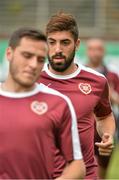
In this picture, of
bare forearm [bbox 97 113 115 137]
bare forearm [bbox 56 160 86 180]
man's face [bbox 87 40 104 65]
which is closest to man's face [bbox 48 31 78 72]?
bare forearm [bbox 97 113 115 137]

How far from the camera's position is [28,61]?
5453 mm

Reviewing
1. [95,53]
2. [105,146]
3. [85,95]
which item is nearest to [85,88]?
[85,95]

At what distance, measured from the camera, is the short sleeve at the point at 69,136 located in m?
5.51

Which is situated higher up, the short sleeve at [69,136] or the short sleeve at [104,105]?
the short sleeve at [69,136]

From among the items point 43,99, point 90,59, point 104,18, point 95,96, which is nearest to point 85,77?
point 95,96

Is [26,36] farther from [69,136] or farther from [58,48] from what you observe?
[58,48]

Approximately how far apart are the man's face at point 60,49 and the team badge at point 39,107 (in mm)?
1537

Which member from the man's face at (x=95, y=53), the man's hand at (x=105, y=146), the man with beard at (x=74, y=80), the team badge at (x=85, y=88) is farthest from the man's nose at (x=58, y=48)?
the man's face at (x=95, y=53)

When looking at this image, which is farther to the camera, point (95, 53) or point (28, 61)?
point (95, 53)

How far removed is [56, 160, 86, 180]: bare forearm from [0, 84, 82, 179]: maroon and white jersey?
4 cm

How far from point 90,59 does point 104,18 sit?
20.6ft

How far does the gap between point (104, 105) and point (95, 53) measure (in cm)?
508

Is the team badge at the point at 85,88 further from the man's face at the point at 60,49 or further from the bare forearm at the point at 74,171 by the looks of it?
the bare forearm at the point at 74,171

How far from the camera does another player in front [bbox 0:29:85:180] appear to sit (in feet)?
17.7
